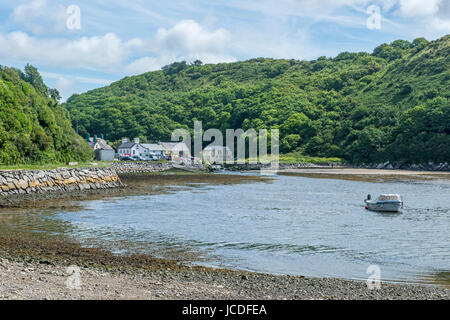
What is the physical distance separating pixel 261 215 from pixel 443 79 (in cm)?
12597

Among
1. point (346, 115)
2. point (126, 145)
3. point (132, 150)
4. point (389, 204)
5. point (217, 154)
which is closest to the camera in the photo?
point (389, 204)

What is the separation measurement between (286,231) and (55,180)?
27042 millimetres

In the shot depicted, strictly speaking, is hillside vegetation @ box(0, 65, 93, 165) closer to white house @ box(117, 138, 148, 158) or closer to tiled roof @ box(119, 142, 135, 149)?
white house @ box(117, 138, 148, 158)

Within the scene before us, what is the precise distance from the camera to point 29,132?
5862cm

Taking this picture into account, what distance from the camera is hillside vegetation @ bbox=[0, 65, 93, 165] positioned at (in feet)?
176

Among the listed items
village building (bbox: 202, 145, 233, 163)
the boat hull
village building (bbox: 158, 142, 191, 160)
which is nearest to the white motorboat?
the boat hull

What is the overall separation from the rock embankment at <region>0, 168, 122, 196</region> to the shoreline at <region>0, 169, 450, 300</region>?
2191 cm

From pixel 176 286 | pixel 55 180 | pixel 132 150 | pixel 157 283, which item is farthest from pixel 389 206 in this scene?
pixel 132 150

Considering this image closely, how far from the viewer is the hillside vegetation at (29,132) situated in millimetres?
53719

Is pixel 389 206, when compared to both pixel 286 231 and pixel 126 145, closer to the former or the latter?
pixel 286 231

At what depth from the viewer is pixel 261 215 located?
111 feet

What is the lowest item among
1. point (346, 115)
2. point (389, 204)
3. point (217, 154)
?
point (389, 204)
